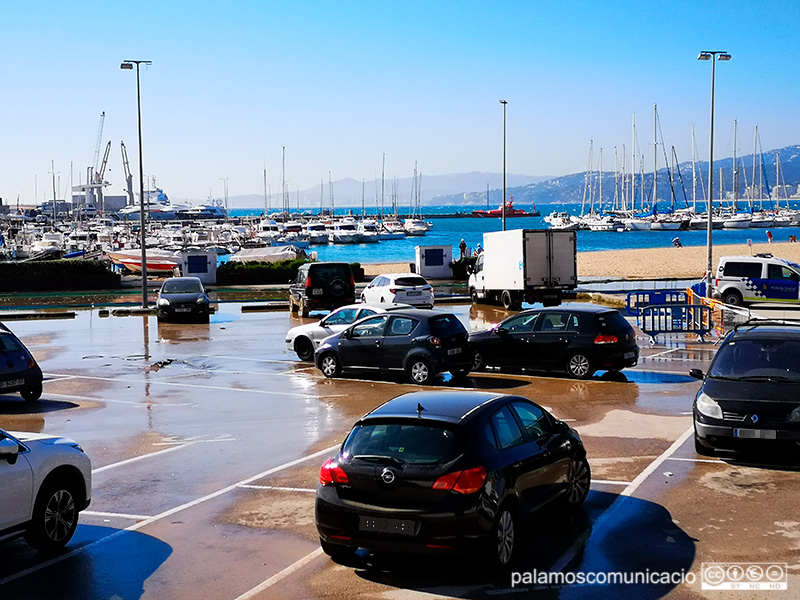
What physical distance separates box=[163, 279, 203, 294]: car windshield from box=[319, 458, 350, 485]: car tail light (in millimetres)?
25956

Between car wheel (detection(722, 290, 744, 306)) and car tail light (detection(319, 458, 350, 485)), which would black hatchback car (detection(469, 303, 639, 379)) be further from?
car wheel (detection(722, 290, 744, 306))

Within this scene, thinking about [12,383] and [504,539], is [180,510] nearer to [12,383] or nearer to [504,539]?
[504,539]

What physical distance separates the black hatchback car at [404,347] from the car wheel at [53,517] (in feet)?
33.6

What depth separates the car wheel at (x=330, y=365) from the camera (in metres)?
20.1

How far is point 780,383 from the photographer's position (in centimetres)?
1223

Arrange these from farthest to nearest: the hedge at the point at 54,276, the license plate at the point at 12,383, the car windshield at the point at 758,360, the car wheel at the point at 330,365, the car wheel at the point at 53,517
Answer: the hedge at the point at 54,276
the car wheel at the point at 330,365
the license plate at the point at 12,383
the car windshield at the point at 758,360
the car wheel at the point at 53,517

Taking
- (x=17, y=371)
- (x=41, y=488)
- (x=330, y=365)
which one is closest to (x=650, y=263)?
(x=330, y=365)

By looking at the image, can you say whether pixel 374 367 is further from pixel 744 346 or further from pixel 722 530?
pixel 722 530

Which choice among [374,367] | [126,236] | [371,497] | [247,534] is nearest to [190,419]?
[374,367]

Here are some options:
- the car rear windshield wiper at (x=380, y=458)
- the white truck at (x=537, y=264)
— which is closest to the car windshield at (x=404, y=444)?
the car rear windshield wiper at (x=380, y=458)

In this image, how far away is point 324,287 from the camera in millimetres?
33719

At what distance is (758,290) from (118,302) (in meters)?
25.4

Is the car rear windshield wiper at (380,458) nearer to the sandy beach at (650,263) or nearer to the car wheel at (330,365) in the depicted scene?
the car wheel at (330,365)

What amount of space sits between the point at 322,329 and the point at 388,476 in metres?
14.6
